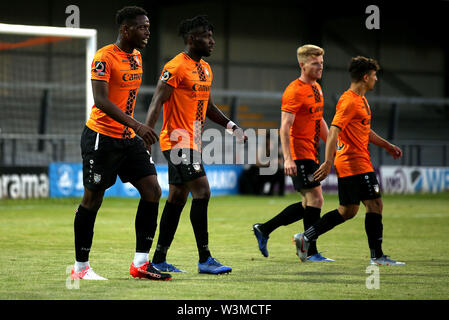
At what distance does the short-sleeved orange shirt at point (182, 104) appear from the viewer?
7.36m

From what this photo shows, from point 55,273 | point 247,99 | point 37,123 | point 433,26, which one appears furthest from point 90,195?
point 433,26

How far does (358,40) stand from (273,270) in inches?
1159

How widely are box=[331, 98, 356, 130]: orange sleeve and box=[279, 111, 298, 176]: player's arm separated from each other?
0.57 metres

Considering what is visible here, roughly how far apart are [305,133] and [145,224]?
95.9 inches

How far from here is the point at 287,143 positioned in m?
8.51

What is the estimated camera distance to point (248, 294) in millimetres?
6176

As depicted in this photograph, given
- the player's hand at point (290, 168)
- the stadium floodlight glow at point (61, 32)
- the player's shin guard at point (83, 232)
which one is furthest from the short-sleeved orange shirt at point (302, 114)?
the stadium floodlight glow at point (61, 32)

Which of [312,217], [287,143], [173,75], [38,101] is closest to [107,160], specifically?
[173,75]

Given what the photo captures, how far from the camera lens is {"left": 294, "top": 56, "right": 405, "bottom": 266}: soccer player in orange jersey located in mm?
8211

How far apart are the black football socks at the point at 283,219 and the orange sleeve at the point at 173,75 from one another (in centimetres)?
218

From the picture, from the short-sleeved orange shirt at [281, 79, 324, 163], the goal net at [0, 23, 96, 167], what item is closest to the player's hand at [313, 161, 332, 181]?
the short-sleeved orange shirt at [281, 79, 324, 163]

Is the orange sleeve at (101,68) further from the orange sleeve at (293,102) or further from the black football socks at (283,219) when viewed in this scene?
the black football socks at (283,219)
